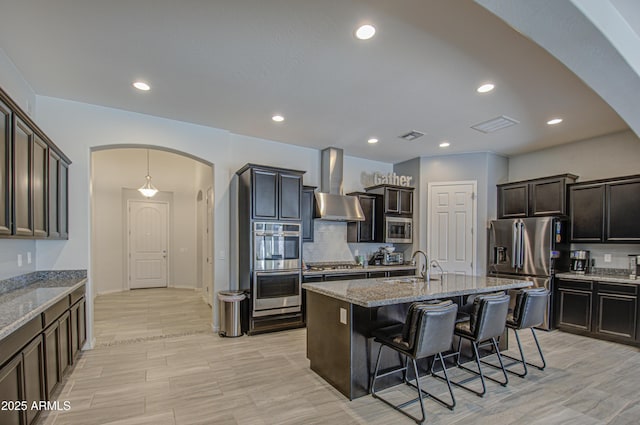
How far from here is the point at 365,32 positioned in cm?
249

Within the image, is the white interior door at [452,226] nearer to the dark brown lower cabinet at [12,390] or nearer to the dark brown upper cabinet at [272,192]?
the dark brown upper cabinet at [272,192]

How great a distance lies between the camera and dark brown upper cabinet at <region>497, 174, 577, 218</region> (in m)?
5.06

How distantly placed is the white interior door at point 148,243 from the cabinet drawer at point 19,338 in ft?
21.7

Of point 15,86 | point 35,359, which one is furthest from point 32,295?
point 15,86

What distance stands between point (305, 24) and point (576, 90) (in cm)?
305

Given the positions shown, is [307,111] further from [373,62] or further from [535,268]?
[535,268]

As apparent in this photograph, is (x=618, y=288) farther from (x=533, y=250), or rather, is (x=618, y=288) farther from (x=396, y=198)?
(x=396, y=198)

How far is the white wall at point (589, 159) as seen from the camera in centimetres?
473

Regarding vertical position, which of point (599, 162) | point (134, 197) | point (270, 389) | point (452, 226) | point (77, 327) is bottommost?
point (270, 389)

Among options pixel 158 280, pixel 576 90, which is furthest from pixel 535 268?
pixel 158 280

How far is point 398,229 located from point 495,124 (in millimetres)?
2595

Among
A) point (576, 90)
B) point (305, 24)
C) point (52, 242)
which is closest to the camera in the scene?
point (305, 24)

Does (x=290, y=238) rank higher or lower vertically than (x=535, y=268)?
higher

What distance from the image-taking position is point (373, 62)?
292 cm
